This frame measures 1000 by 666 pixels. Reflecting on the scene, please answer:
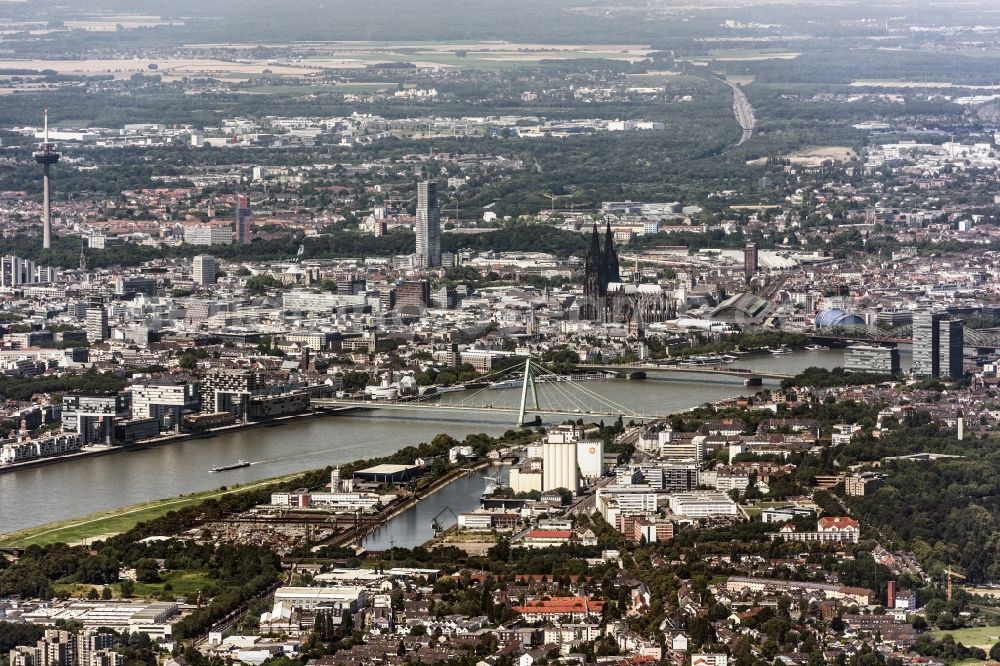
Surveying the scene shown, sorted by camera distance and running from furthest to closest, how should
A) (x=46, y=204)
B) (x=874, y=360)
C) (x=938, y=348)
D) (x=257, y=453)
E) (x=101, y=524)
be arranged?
(x=46, y=204)
(x=874, y=360)
(x=938, y=348)
(x=257, y=453)
(x=101, y=524)

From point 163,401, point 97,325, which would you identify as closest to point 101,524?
point 163,401

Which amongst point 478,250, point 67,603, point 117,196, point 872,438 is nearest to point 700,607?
point 67,603

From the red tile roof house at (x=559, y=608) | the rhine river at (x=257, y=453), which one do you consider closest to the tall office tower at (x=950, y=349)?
the rhine river at (x=257, y=453)

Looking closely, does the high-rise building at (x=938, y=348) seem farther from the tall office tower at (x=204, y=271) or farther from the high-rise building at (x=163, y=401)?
the tall office tower at (x=204, y=271)

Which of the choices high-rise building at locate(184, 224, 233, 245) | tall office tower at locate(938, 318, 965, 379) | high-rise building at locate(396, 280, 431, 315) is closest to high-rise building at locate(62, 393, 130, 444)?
tall office tower at locate(938, 318, 965, 379)

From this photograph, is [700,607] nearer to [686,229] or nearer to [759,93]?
[686,229]

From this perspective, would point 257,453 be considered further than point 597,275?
No

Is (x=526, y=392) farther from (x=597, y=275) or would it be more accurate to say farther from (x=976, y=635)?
(x=976, y=635)

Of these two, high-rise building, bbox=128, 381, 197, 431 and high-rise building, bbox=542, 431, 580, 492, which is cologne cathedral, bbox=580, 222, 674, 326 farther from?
high-rise building, bbox=542, 431, 580, 492
